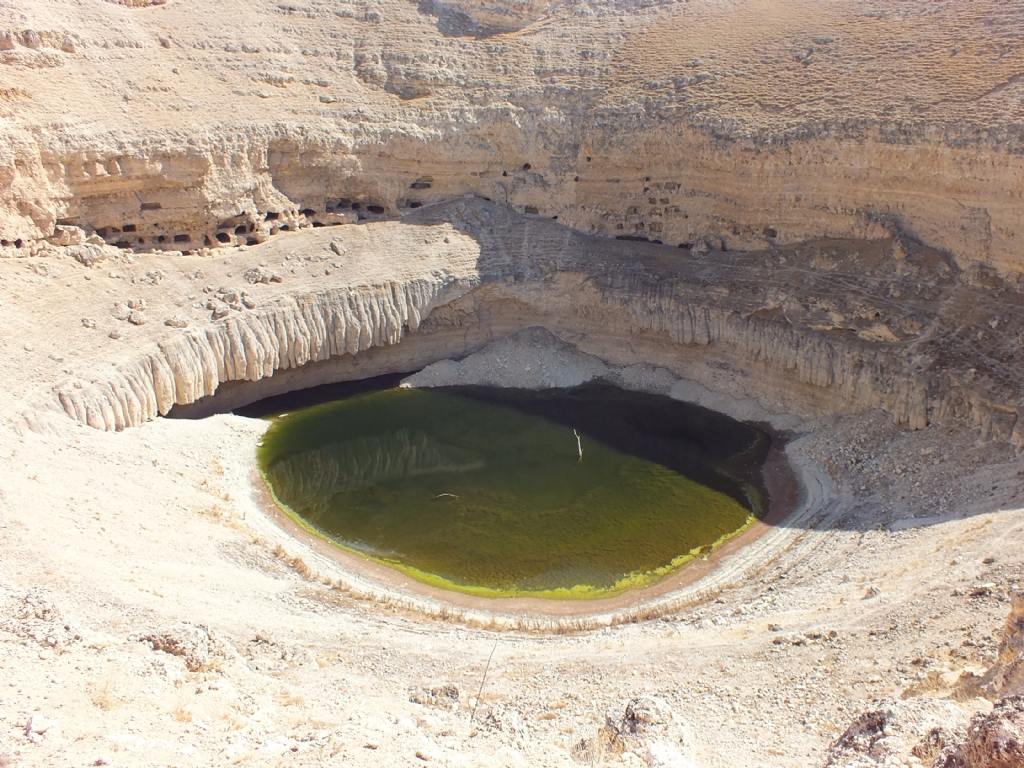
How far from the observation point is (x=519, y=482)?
71.1 feet

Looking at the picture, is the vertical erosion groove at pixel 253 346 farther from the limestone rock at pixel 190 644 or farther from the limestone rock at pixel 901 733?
the limestone rock at pixel 901 733

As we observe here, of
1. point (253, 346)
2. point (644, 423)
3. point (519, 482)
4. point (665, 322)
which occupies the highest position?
point (665, 322)

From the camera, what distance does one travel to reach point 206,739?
947 cm

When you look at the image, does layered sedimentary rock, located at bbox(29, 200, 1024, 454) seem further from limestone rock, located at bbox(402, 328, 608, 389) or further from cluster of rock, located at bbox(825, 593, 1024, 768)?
cluster of rock, located at bbox(825, 593, 1024, 768)

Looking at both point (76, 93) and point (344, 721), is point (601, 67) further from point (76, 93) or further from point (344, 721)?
point (344, 721)

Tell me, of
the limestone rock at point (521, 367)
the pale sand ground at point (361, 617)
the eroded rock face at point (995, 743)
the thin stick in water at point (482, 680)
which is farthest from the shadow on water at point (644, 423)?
the eroded rock face at point (995, 743)

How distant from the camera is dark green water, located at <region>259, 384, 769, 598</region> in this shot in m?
18.7

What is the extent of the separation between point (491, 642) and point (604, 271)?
14.9m

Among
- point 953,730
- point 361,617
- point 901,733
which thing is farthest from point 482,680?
point 953,730

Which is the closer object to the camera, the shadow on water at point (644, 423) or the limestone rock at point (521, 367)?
the shadow on water at point (644, 423)

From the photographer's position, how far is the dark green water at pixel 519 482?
1869 cm

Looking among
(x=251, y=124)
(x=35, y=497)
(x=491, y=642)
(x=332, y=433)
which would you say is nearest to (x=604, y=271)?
(x=332, y=433)

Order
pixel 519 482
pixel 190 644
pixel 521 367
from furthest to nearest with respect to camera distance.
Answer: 1. pixel 521 367
2. pixel 519 482
3. pixel 190 644

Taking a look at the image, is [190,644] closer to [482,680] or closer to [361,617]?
[361,617]
